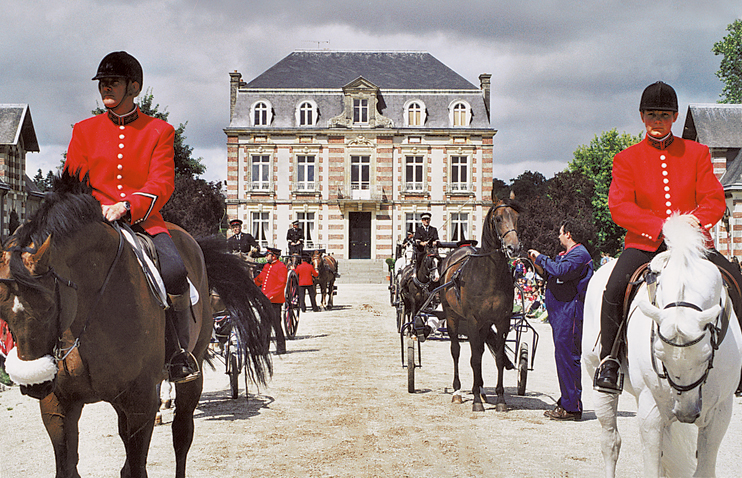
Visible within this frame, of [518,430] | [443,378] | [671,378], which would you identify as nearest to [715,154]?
[443,378]

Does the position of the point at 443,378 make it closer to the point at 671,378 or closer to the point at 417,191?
the point at 671,378

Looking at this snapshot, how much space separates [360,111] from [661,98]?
44.1 metres

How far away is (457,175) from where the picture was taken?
1901 inches

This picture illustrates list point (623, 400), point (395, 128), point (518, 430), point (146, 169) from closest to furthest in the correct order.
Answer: point (146, 169) < point (518, 430) < point (623, 400) < point (395, 128)

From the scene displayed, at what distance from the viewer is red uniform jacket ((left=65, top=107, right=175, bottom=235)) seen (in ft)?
14.5

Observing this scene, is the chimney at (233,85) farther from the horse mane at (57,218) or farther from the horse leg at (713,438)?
the horse leg at (713,438)

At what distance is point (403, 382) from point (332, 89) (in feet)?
134

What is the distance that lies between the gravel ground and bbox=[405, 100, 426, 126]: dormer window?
37.9 meters

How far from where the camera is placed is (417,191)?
4816cm

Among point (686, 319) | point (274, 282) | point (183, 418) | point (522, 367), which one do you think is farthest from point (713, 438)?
point (274, 282)

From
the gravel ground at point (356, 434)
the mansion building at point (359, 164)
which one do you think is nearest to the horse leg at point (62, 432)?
the gravel ground at point (356, 434)

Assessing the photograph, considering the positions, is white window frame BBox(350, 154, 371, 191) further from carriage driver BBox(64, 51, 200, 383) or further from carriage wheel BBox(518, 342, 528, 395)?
carriage driver BBox(64, 51, 200, 383)

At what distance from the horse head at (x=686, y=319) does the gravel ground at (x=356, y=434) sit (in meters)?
2.22

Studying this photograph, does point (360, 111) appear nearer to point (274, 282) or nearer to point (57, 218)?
point (274, 282)
